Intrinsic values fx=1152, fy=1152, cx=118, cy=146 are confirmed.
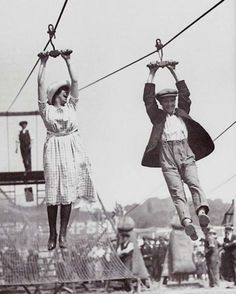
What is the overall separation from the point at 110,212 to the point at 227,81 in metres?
1.62

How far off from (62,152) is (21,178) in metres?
1.15

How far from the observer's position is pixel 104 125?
9602 mm

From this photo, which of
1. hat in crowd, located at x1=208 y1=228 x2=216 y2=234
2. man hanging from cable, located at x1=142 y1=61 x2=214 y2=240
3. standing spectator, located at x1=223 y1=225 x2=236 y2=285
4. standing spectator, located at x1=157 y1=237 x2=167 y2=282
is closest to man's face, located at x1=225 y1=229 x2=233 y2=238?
standing spectator, located at x1=223 y1=225 x2=236 y2=285

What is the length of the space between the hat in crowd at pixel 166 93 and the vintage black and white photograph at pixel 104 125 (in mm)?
11

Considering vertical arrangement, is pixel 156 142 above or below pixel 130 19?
below

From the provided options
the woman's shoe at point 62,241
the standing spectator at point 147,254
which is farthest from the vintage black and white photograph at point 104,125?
the standing spectator at point 147,254

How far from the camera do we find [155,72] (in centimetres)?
932

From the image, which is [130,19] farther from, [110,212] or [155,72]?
[110,212]

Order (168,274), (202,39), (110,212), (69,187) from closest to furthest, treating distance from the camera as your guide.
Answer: (69,187) → (202,39) → (110,212) → (168,274)

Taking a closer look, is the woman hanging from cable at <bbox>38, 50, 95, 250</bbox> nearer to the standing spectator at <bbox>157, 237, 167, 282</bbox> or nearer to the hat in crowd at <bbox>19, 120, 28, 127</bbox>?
the hat in crowd at <bbox>19, 120, 28, 127</bbox>

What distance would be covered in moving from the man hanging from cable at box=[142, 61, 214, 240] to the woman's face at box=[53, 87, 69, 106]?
0.65 m

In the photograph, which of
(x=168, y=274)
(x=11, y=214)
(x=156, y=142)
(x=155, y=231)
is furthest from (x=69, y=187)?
(x=155, y=231)

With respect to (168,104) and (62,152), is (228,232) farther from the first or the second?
(62,152)

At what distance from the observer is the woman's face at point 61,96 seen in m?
8.98
